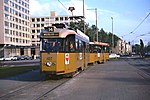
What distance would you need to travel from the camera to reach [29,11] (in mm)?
137875

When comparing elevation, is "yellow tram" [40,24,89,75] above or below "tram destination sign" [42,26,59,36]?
below

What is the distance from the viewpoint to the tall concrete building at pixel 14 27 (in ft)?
359

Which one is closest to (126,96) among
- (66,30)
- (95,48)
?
(66,30)

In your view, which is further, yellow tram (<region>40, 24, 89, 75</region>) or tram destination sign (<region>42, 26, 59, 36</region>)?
tram destination sign (<region>42, 26, 59, 36</region>)

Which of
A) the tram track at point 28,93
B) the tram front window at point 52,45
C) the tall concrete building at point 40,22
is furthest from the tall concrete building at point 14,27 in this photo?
the tram track at point 28,93

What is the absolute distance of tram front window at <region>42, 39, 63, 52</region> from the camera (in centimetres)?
1847

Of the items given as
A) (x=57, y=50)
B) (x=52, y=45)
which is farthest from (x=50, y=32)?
(x=57, y=50)

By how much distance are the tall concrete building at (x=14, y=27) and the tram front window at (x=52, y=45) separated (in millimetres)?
90789

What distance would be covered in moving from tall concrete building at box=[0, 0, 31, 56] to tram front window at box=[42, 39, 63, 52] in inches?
3574

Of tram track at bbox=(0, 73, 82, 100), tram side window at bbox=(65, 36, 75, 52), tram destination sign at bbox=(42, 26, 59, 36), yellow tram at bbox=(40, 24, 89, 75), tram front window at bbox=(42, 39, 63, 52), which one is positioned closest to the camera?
tram track at bbox=(0, 73, 82, 100)

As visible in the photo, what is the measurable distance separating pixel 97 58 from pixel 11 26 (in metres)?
79.8

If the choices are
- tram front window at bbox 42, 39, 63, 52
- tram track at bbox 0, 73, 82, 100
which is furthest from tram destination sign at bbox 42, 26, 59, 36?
tram track at bbox 0, 73, 82, 100

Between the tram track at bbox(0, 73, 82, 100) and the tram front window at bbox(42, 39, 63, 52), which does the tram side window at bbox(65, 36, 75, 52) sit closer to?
the tram front window at bbox(42, 39, 63, 52)

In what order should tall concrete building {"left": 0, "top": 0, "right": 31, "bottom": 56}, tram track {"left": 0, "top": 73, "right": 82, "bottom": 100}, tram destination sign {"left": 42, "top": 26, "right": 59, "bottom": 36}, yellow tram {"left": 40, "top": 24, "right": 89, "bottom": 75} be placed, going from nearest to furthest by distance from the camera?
tram track {"left": 0, "top": 73, "right": 82, "bottom": 100} < yellow tram {"left": 40, "top": 24, "right": 89, "bottom": 75} < tram destination sign {"left": 42, "top": 26, "right": 59, "bottom": 36} < tall concrete building {"left": 0, "top": 0, "right": 31, "bottom": 56}
